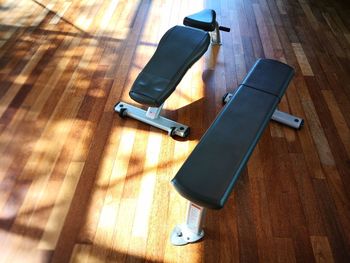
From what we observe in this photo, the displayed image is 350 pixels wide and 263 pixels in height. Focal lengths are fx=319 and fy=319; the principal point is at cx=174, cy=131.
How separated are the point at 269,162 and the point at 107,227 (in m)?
0.89

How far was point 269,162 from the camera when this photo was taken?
1706mm

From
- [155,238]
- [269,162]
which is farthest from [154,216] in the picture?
[269,162]

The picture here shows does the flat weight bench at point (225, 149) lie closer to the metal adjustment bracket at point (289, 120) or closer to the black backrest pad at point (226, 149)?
the black backrest pad at point (226, 149)

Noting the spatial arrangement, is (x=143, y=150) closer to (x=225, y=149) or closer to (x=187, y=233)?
(x=187, y=233)

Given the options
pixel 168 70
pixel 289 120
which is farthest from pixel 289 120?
pixel 168 70

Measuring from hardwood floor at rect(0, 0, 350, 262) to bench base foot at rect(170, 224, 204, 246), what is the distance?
0.10ft

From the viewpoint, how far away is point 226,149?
3.88 ft

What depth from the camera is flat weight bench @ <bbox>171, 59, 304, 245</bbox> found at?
42.3 inches

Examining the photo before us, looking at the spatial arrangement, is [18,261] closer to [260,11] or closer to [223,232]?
[223,232]

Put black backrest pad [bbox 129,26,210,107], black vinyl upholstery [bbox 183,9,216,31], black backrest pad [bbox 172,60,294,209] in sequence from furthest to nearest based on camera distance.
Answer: black vinyl upholstery [bbox 183,9,216,31] → black backrest pad [bbox 129,26,210,107] → black backrest pad [bbox 172,60,294,209]

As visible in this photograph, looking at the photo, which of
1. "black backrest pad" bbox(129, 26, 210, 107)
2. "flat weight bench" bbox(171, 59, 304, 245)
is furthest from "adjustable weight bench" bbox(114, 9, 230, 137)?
"flat weight bench" bbox(171, 59, 304, 245)

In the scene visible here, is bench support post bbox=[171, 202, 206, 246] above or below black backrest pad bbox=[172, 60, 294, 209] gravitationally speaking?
below

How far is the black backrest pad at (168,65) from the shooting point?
160 cm

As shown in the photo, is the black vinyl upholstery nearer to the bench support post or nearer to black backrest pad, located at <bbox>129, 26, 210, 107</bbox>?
black backrest pad, located at <bbox>129, 26, 210, 107</bbox>
